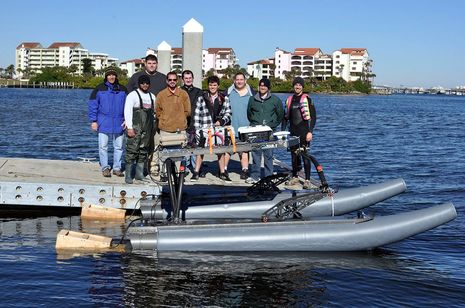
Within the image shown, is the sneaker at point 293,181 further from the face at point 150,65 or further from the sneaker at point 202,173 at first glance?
the face at point 150,65

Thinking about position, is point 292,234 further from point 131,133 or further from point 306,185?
point 131,133

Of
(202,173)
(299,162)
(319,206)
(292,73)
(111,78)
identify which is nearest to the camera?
(319,206)

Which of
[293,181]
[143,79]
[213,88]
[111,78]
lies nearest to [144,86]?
[143,79]

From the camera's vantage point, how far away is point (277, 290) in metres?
7.79

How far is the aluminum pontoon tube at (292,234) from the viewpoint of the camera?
348 inches

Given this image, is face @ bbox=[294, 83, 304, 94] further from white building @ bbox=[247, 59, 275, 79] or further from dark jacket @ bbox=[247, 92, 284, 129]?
white building @ bbox=[247, 59, 275, 79]

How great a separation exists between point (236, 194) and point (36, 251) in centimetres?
314

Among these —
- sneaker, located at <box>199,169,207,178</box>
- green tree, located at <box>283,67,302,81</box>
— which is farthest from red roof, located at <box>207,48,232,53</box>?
sneaker, located at <box>199,169,207,178</box>

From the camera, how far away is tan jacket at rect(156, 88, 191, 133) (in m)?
10.9

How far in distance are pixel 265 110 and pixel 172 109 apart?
1480 mm

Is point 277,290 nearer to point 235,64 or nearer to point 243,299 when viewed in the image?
point 243,299

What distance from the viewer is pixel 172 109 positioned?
1099 cm

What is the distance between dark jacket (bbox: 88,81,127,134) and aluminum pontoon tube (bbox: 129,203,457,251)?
2802 millimetres

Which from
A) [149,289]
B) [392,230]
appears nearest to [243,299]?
[149,289]
